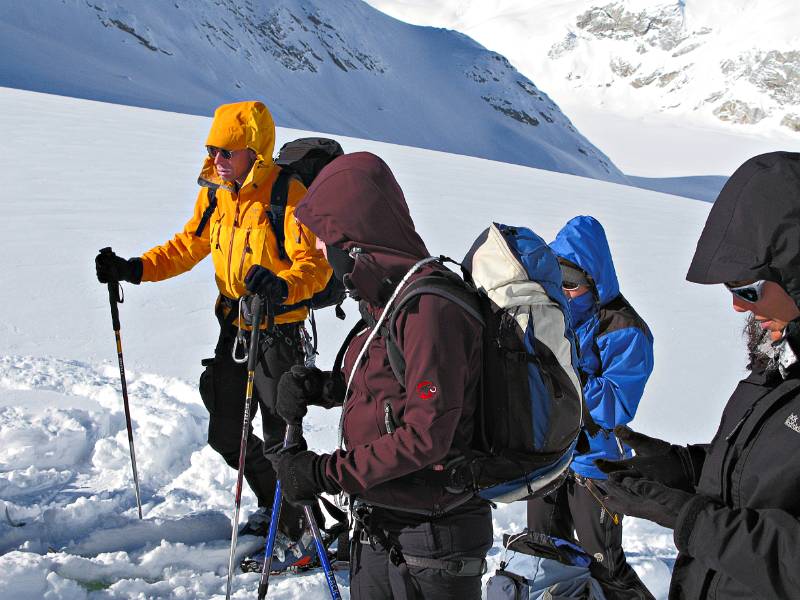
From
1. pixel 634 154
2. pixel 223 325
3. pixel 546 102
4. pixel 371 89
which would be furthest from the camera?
pixel 546 102

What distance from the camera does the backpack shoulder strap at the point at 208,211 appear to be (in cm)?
365

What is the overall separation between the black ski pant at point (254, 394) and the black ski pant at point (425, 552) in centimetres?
128

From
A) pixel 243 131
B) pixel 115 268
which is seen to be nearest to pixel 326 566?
pixel 115 268

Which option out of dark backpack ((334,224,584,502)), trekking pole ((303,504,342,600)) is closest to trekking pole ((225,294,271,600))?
trekking pole ((303,504,342,600))

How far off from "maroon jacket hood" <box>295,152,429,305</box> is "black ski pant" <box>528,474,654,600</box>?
5.10 feet

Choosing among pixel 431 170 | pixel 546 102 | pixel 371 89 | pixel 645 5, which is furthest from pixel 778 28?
pixel 431 170

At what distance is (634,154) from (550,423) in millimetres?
106699

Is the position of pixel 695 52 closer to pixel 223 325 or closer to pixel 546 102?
pixel 546 102

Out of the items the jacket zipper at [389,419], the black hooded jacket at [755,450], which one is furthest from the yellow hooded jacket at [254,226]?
the black hooded jacket at [755,450]

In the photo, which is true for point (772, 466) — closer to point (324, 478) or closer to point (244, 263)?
point (324, 478)

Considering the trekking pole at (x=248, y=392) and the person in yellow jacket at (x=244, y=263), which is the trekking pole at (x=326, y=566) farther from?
the person in yellow jacket at (x=244, y=263)

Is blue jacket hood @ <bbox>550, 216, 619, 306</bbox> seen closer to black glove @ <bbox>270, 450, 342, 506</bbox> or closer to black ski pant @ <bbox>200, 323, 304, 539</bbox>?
black ski pant @ <bbox>200, 323, 304, 539</bbox>

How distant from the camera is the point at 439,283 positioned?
202 centimetres

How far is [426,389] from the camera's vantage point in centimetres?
196
